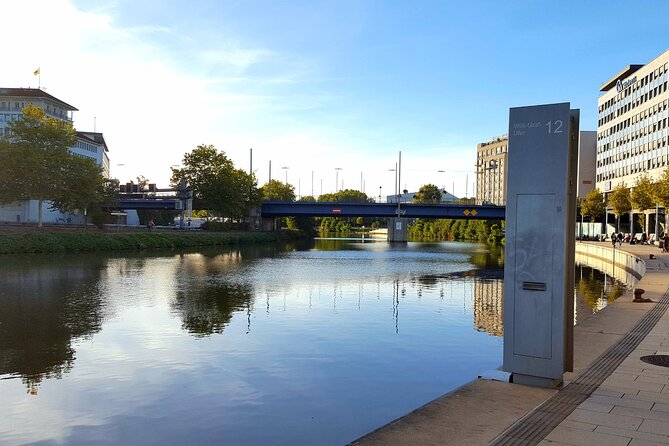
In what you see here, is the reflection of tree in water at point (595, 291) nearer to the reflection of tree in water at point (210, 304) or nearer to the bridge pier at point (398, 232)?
the reflection of tree in water at point (210, 304)

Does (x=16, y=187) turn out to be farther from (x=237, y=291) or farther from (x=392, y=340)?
(x=392, y=340)

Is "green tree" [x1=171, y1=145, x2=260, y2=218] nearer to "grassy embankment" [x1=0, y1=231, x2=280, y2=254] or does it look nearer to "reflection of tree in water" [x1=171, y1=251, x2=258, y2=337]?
"grassy embankment" [x1=0, y1=231, x2=280, y2=254]

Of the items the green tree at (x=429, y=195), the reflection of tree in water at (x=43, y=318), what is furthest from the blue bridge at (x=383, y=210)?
the green tree at (x=429, y=195)

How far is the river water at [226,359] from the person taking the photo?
902cm

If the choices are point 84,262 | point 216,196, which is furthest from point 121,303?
point 216,196

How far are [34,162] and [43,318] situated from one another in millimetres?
42441

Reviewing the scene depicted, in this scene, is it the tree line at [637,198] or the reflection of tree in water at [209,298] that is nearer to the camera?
the reflection of tree in water at [209,298]

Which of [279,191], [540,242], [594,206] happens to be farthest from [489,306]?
[279,191]

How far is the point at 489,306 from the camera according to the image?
74.1 ft

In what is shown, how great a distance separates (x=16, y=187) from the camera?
183 feet

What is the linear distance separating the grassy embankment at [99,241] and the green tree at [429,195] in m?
96.9

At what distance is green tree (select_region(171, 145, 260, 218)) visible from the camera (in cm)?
8538

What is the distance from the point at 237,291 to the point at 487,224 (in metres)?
111

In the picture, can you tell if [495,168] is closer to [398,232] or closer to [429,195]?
[429,195]
